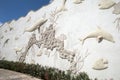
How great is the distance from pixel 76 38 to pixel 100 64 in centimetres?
198

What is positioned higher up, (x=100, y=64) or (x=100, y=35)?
(x=100, y=35)

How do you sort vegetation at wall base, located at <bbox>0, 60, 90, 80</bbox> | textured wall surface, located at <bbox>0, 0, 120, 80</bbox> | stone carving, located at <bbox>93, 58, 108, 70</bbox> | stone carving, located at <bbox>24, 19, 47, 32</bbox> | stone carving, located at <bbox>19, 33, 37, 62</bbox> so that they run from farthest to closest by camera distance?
stone carving, located at <bbox>19, 33, 37, 62</bbox> → stone carving, located at <bbox>24, 19, 47, 32</bbox> → vegetation at wall base, located at <bbox>0, 60, 90, 80</bbox> → textured wall surface, located at <bbox>0, 0, 120, 80</bbox> → stone carving, located at <bbox>93, 58, 108, 70</bbox>

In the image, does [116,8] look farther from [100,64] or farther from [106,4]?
[100,64]

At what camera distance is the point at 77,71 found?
28.7 ft

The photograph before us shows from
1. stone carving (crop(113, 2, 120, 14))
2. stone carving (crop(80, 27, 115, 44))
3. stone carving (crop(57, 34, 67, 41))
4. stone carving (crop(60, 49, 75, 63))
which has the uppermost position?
stone carving (crop(113, 2, 120, 14))

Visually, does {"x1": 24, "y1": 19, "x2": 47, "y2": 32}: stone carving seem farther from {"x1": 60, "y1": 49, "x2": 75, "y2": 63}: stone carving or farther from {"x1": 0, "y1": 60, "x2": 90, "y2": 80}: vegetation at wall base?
{"x1": 60, "y1": 49, "x2": 75, "y2": 63}: stone carving

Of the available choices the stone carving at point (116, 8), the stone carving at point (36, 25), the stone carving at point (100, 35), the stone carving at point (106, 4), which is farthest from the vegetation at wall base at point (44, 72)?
the stone carving at point (106, 4)

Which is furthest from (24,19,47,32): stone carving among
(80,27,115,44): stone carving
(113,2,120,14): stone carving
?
(113,2,120,14): stone carving

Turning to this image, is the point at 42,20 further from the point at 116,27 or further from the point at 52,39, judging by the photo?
the point at 116,27

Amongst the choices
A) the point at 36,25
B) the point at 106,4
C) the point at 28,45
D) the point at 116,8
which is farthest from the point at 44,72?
the point at 116,8

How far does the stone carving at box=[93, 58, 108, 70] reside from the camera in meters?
7.72

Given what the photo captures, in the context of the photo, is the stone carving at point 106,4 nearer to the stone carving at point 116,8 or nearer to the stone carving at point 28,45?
the stone carving at point 116,8

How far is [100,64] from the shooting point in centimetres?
786

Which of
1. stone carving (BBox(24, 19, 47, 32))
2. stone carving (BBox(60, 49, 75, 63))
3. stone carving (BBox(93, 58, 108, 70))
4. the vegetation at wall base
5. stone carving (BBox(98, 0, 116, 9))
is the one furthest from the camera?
stone carving (BBox(24, 19, 47, 32))
